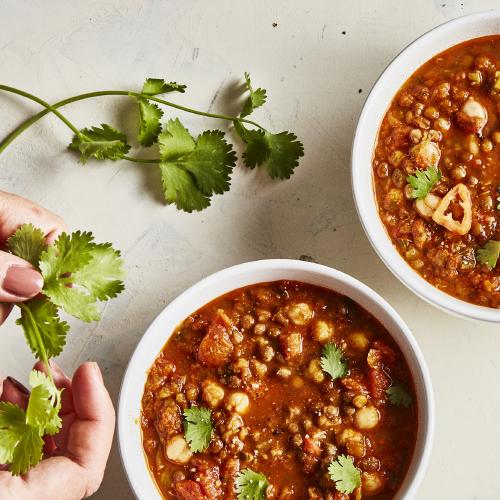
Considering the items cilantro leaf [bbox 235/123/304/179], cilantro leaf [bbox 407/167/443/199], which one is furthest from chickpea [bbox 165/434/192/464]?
cilantro leaf [bbox 407/167/443/199]

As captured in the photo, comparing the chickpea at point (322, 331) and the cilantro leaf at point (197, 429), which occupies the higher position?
the chickpea at point (322, 331)

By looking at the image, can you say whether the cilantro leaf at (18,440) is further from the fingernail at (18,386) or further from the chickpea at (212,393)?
the chickpea at (212,393)

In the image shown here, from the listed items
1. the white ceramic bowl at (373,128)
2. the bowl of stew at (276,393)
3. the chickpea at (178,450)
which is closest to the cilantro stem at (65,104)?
the white ceramic bowl at (373,128)

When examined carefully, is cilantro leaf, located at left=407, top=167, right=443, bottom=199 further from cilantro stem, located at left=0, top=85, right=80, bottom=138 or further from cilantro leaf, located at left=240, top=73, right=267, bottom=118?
cilantro stem, located at left=0, top=85, right=80, bottom=138

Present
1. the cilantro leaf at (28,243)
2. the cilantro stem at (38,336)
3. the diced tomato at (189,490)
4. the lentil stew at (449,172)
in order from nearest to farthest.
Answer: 1. the cilantro stem at (38,336)
2. the cilantro leaf at (28,243)
3. the diced tomato at (189,490)
4. the lentil stew at (449,172)

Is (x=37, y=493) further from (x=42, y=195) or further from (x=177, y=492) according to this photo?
(x=42, y=195)

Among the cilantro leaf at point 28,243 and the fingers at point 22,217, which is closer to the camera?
the cilantro leaf at point 28,243

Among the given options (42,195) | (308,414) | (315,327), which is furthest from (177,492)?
(42,195)

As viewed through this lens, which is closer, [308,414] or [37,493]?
[37,493]
